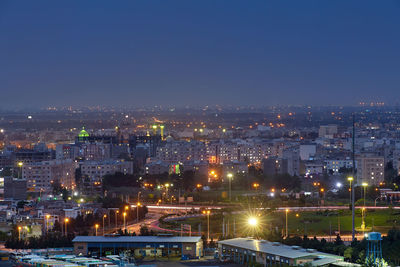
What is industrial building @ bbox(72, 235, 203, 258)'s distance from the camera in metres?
11.8

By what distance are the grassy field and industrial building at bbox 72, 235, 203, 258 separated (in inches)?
75.0

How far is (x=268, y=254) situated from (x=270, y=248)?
0.36 meters

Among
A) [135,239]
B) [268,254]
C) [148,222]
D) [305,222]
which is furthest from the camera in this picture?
[148,222]

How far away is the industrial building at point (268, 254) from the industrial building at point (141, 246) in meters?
0.41

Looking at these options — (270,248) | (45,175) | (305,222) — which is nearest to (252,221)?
(305,222)

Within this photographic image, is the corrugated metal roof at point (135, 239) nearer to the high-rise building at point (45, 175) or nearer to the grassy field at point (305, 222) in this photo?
the grassy field at point (305, 222)

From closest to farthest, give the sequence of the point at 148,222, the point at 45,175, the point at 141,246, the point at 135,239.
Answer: the point at 141,246, the point at 135,239, the point at 148,222, the point at 45,175

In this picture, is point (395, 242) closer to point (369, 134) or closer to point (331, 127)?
point (369, 134)

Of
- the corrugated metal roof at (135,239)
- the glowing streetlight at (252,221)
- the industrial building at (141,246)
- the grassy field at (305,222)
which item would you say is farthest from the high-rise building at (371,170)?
the industrial building at (141,246)

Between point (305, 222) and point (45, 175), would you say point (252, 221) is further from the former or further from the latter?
point (45, 175)

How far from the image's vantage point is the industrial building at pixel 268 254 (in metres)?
10.5

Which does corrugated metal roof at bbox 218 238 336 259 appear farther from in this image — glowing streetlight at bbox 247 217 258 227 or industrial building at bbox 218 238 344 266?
glowing streetlight at bbox 247 217 258 227

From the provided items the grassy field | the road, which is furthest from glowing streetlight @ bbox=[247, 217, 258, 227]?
the road

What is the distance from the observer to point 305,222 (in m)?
15.8
